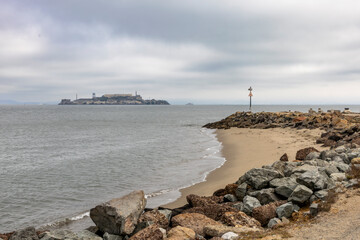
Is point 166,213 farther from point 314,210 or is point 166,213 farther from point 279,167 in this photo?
point 279,167

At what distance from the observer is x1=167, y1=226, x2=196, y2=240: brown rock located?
5887mm

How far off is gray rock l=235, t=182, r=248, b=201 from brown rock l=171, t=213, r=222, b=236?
7.57 feet

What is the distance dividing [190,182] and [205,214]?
20.0 ft

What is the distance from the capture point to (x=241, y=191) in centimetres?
892

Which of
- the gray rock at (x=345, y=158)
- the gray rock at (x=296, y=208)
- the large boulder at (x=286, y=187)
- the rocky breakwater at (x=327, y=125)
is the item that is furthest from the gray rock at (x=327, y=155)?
the gray rock at (x=296, y=208)

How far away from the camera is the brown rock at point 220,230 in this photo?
590 cm

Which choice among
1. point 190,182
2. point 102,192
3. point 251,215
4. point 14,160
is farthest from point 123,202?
point 14,160

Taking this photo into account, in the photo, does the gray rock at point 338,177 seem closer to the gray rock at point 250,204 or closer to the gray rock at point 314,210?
the gray rock at point 314,210

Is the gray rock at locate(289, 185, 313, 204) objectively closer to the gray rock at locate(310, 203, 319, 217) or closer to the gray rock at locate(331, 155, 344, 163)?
the gray rock at locate(310, 203, 319, 217)

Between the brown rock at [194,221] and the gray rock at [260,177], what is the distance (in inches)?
→ 106

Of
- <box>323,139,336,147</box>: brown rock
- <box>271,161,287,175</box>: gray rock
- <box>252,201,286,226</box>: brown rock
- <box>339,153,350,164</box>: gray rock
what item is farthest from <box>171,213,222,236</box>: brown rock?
<box>323,139,336,147</box>: brown rock

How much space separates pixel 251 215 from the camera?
289 inches

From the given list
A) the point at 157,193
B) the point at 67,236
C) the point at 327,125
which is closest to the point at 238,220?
the point at 67,236

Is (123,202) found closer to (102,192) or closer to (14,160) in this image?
(102,192)
